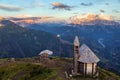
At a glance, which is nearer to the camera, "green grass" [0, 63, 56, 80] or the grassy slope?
the grassy slope

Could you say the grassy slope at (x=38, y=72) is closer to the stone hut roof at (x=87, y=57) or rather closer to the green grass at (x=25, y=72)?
the green grass at (x=25, y=72)

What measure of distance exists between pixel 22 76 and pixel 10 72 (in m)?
13.6

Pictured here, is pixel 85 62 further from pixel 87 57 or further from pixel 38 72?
pixel 38 72

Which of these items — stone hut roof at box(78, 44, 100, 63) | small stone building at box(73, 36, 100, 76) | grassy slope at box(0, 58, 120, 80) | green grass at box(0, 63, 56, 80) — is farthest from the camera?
green grass at box(0, 63, 56, 80)

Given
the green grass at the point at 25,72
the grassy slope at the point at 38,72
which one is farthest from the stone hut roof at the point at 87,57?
the green grass at the point at 25,72

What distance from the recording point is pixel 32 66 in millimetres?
144000

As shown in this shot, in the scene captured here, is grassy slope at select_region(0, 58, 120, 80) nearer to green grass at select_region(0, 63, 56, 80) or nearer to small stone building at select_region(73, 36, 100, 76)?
green grass at select_region(0, 63, 56, 80)

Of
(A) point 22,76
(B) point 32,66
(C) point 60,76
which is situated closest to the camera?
(C) point 60,76

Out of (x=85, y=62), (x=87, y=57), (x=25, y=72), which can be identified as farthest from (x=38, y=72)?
(x=87, y=57)

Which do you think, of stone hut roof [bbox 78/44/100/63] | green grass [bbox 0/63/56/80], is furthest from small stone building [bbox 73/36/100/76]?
green grass [bbox 0/63/56/80]

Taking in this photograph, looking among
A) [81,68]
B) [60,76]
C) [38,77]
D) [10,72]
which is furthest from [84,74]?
[10,72]

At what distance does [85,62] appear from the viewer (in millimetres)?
123188

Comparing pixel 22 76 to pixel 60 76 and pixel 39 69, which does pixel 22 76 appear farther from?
pixel 60 76

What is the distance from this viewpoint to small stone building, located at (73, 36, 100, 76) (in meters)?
124
